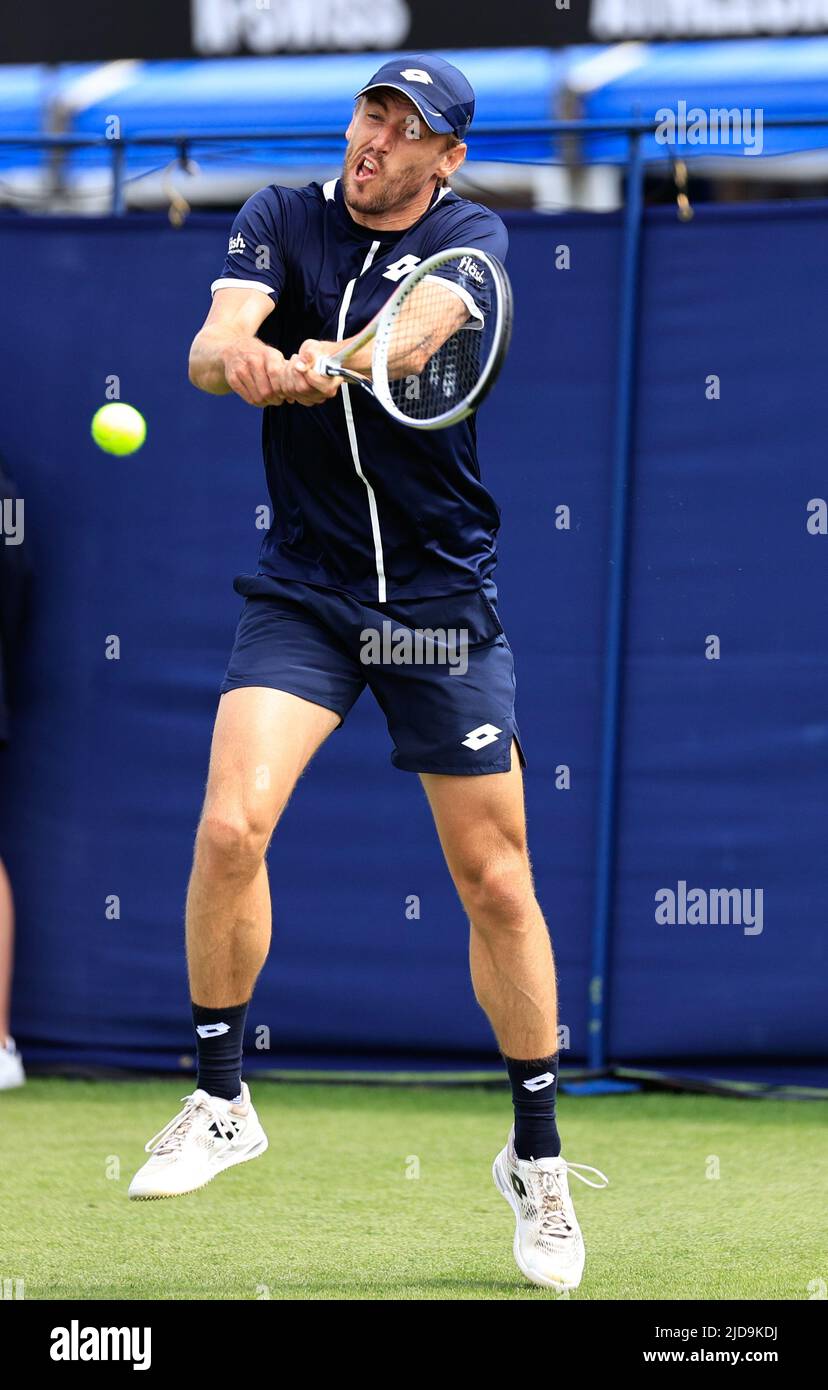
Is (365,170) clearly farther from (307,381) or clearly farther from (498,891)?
(498,891)

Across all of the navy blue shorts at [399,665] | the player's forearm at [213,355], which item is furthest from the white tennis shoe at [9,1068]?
the player's forearm at [213,355]

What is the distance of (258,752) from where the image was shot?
127 inches

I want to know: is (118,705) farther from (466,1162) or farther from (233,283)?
(233,283)

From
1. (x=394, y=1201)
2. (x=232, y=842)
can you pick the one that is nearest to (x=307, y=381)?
(x=232, y=842)

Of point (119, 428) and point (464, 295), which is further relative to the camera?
point (119, 428)

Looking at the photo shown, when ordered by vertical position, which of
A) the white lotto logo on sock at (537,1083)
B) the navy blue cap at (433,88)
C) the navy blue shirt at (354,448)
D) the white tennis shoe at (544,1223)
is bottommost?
the white tennis shoe at (544,1223)

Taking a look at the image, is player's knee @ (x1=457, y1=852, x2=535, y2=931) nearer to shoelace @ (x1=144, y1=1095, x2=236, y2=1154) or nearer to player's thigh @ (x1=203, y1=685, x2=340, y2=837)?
player's thigh @ (x1=203, y1=685, x2=340, y2=837)

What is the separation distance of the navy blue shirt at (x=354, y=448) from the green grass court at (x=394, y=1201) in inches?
50.6

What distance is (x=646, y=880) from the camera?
5.52m

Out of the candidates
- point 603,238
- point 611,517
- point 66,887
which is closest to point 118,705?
point 66,887

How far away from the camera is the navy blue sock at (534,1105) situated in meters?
3.54

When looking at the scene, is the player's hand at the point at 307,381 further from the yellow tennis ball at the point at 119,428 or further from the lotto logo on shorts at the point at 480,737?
the yellow tennis ball at the point at 119,428

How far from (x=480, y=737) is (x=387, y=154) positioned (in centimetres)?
104

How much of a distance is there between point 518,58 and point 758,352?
140 centimetres
